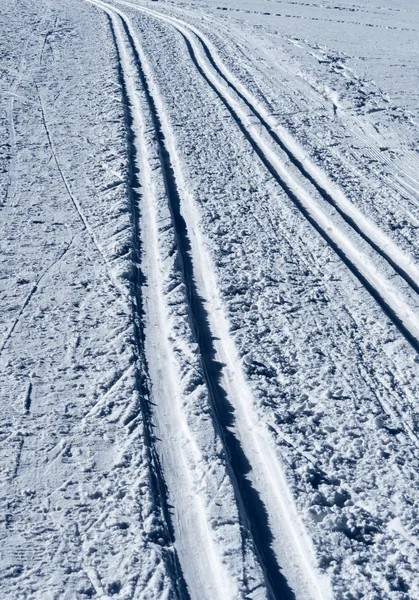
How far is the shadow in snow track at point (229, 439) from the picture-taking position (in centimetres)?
325

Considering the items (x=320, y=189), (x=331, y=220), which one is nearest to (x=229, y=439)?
(x=331, y=220)

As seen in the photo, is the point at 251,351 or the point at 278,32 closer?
the point at 251,351

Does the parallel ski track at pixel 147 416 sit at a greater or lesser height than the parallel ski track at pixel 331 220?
lesser

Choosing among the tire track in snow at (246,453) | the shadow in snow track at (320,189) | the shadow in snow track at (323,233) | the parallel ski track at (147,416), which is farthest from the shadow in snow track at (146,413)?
the shadow in snow track at (320,189)

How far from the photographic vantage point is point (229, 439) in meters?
3.94

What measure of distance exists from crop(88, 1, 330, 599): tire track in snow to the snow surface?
1cm

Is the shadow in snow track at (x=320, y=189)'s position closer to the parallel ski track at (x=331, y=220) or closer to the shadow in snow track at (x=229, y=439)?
the parallel ski track at (x=331, y=220)

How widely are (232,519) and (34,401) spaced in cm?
146

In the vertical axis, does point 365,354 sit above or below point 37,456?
above

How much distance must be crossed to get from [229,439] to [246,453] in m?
0.14

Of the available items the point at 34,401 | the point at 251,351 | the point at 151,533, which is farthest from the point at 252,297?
the point at 151,533

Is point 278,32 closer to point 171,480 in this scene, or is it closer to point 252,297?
point 252,297

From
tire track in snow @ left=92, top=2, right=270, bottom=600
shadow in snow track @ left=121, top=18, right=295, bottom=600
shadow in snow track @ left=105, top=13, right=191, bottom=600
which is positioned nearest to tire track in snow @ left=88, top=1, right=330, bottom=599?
shadow in snow track @ left=121, top=18, right=295, bottom=600

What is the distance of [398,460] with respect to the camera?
3.81m
